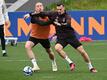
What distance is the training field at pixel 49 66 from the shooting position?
12953 mm

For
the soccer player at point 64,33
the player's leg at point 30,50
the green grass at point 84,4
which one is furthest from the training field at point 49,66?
the green grass at point 84,4

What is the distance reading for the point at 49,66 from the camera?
15469 mm

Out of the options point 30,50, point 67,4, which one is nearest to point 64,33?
point 30,50

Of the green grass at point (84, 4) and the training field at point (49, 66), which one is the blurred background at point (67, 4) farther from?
the training field at point (49, 66)

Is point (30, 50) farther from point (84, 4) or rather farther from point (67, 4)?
point (84, 4)

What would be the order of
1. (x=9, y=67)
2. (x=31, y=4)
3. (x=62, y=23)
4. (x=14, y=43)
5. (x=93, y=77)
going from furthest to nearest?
1. (x=31, y=4)
2. (x=14, y=43)
3. (x=9, y=67)
4. (x=62, y=23)
5. (x=93, y=77)

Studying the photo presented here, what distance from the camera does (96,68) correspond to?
48.4 feet

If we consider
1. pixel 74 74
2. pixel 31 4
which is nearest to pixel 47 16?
pixel 74 74

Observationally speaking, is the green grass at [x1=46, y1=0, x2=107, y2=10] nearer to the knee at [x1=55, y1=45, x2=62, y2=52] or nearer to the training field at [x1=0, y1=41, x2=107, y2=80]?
the training field at [x1=0, y1=41, x2=107, y2=80]

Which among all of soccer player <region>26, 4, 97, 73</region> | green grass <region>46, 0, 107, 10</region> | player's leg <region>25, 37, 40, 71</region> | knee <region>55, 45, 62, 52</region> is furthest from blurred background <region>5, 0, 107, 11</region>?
knee <region>55, 45, 62, 52</region>

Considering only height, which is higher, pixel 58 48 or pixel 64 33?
pixel 64 33

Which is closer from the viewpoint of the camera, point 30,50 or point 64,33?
point 64,33

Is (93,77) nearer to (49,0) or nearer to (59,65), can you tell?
(59,65)

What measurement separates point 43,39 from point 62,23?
0.80 m
